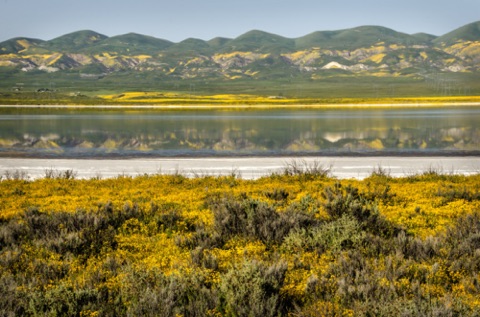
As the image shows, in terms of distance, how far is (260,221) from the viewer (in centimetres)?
948

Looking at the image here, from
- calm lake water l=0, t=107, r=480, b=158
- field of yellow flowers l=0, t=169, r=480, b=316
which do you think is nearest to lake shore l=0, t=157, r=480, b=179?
calm lake water l=0, t=107, r=480, b=158

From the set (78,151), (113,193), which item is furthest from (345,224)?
(78,151)

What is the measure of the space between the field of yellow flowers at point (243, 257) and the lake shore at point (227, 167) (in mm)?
7875

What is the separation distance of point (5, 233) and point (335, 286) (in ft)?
17.5

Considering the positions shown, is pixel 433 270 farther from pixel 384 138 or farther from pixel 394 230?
pixel 384 138

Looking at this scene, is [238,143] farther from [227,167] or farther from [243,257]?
[243,257]

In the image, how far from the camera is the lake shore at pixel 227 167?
21328 mm

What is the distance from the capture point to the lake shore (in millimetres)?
21328

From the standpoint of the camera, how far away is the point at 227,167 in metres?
23.3

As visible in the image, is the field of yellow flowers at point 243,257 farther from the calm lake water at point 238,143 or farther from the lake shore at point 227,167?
the calm lake water at point 238,143

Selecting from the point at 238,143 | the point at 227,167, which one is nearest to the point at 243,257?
the point at 227,167

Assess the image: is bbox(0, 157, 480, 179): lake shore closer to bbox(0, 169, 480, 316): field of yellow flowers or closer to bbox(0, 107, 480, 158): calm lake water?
bbox(0, 107, 480, 158): calm lake water

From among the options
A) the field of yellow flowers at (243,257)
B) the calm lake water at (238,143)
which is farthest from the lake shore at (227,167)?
the field of yellow flowers at (243,257)

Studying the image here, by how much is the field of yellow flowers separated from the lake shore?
25.8 ft
